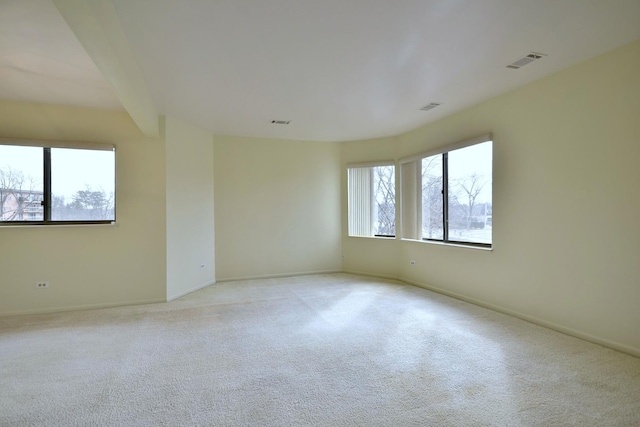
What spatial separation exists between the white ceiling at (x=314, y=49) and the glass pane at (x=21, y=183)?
71 centimetres

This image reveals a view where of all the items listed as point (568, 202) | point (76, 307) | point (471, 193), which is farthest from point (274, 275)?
point (568, 202)

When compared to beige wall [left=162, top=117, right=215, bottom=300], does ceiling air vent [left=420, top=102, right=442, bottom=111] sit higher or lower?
higher

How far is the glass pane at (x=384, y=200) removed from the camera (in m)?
5.96

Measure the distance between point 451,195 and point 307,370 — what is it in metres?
3.43

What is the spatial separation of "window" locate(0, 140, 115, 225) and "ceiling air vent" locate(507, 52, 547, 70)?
Result: 16.4ft

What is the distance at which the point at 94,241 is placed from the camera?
4.30m

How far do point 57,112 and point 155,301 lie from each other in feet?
9.43

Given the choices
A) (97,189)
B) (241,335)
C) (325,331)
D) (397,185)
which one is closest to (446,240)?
(397,185)

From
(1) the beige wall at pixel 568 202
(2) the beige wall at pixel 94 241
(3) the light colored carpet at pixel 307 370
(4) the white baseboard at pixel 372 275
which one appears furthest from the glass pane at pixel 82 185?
(1) the beige wall at pixel 568 202

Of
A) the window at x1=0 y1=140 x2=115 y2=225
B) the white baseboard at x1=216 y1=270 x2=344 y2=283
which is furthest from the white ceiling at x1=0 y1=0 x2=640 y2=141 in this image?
the white baseboard at x1=216 y1=270 x2=344 y2=283

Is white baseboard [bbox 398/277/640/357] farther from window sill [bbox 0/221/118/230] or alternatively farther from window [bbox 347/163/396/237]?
window sill [bbox 0/221/118/230]

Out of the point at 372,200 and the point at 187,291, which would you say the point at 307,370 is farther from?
the point at 372,200

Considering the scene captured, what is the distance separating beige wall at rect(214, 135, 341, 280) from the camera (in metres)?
5.78

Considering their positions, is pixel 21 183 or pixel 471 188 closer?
pixel 21 183
